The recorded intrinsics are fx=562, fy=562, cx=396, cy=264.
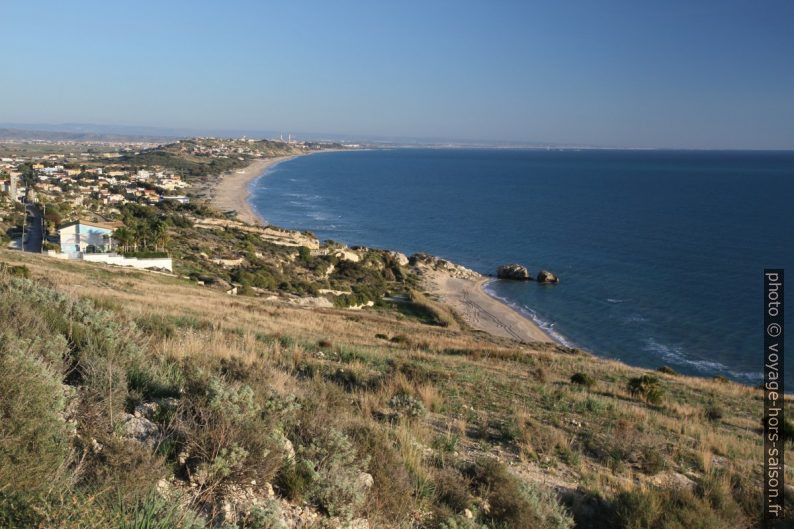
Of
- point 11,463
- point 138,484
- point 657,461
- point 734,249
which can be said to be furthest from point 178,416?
point 734,249

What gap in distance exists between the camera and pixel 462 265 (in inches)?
2477

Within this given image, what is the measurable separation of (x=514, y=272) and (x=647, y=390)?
144 ft

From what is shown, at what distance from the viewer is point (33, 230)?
48.0m

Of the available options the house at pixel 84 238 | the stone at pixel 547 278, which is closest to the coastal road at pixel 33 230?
the house at pixel 84 238

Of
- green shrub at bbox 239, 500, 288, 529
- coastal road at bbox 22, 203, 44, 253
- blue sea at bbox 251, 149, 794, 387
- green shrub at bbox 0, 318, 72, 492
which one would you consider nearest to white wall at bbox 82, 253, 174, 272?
coastal road at bbox 22, 203, 44, 253

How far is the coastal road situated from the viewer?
4119cm

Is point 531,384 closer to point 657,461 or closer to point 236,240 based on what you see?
point 657,461

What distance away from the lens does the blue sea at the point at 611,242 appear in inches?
1549

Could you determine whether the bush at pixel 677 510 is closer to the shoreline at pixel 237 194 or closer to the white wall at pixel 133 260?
the white wall at pixel 133 260

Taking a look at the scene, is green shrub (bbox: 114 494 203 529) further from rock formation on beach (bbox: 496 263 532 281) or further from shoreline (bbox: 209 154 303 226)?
shoreline (bbox: 209 154 303 226)

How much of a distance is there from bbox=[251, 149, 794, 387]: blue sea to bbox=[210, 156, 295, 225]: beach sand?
10.4ft

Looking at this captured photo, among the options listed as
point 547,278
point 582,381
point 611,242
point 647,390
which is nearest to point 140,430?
point 582,381

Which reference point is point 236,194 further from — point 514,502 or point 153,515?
point 153,515

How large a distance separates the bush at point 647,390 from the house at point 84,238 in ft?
125
